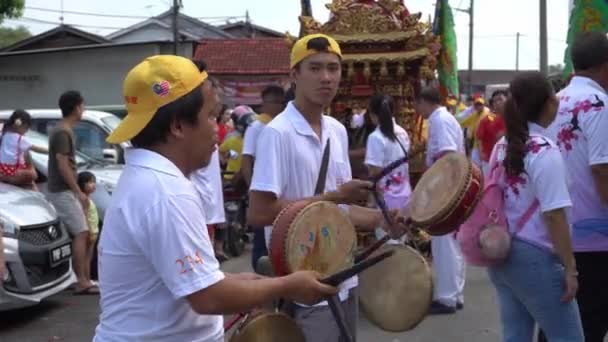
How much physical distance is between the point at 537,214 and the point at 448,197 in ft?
2.38

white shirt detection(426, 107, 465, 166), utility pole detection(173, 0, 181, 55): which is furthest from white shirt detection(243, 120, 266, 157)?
utility pole detection(173, 0, 181, 55)

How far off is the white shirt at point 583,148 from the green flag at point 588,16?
2.40m

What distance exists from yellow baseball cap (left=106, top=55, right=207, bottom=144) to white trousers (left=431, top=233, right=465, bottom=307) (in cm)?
520

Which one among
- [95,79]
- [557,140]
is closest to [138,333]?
[557,140]

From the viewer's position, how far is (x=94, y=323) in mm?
7449

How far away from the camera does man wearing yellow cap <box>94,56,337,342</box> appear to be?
90.8 inches

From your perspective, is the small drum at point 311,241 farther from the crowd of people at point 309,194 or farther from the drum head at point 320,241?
the crowd of people at point 309,194

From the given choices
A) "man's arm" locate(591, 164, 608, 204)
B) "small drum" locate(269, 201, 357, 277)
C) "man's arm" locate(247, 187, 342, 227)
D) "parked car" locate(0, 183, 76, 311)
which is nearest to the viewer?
"small drum" locate(269, 201, 357, 277)

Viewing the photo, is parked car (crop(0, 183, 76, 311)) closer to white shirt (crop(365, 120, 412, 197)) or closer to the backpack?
white shirt (crop(365, 120, 412, 197))

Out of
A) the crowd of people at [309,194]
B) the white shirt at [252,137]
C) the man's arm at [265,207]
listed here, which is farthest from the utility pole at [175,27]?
the man's arm at [265,207]

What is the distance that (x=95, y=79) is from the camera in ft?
103

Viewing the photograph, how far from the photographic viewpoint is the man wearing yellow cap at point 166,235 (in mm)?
2307

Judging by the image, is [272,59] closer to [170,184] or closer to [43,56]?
[43,56]

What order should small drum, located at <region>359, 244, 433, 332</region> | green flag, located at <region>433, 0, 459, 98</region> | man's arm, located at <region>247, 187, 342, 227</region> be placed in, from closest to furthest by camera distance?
small drum, located at <region>359, 244, 433, 332</region>
man's arm, located at <region>247, 187, 342, 227</region>
green flag, located at <region>433, 0, 459, 98</region>
